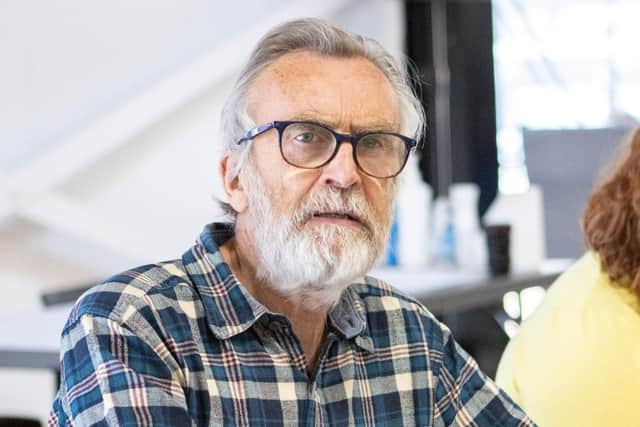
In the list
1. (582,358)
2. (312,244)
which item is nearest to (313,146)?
(312,244)

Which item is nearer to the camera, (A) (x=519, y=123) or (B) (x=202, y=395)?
(B) (x=202, y=395)

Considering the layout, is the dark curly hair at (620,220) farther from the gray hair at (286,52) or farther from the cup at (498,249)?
the cup at (498,249)

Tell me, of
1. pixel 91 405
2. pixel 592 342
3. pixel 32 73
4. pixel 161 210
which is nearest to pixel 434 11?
pixel 161 210

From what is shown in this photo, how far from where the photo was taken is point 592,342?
4.70ft

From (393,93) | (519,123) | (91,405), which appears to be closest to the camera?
(91,405)

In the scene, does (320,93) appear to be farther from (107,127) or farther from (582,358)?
(107,127)

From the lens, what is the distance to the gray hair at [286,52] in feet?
3.71

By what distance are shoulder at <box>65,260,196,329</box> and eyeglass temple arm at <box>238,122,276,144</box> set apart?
16 cm

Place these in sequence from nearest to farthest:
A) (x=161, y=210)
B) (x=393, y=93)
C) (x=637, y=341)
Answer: (x=393, y=93) < (x=637, y=341) < (x=161, y=210)

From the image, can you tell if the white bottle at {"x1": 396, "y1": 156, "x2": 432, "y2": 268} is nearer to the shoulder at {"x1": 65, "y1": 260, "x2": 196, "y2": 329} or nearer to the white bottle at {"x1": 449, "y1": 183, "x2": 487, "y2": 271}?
the white bottle at {"x1": 449, "y1": 183, "x2": 487, "y2": 271}

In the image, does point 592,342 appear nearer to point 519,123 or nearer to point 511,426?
point 511,426

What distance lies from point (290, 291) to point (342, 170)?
0.51 ft

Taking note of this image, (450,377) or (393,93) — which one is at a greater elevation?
(393,93)

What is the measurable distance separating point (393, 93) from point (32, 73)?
195cm
